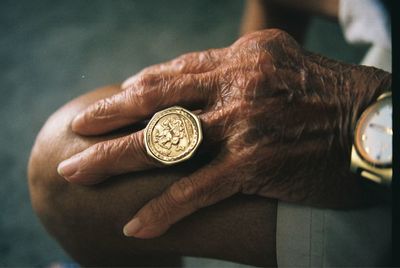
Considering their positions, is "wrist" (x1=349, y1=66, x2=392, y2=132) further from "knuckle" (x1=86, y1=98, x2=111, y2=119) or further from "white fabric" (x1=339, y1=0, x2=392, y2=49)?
"knuckle" (x1=86, y1=98, x2=111, y2=119)

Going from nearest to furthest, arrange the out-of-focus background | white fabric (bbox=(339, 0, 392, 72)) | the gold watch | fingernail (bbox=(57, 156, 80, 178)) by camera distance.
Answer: the gold watch → fingernail (bbox=(57, 156, 80, 178)) → white fabric (bbox=(339, 0, 392, 72)) → the out-of-focus background

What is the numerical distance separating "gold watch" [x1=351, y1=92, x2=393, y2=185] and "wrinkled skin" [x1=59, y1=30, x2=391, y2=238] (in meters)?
0.03

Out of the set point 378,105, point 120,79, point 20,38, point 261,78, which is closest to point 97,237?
point 261,78

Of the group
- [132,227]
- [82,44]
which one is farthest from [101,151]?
[82,44]

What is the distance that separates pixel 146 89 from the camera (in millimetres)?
711

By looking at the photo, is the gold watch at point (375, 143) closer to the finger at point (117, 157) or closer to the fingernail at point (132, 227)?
the finger at point (117, 157)

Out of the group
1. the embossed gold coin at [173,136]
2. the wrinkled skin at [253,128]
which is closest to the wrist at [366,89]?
the wrinkled skin at [253,128]

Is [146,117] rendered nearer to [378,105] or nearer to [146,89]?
[146,89]

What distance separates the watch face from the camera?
604 mm

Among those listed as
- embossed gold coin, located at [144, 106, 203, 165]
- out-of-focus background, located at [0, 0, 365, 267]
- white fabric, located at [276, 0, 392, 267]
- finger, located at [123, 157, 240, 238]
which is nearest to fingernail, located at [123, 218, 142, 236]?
finger, located at [123, 157, 240, 238]

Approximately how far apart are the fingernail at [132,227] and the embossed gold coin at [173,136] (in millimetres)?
111

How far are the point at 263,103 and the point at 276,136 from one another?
0.06 meters

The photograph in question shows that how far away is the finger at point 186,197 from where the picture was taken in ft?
2.19

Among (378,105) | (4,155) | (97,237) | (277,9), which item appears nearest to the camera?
(378,105)
